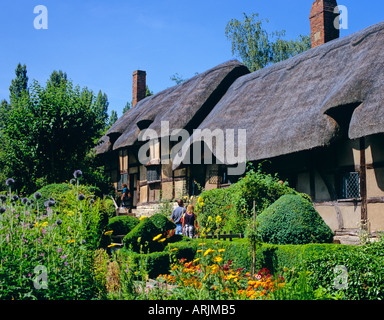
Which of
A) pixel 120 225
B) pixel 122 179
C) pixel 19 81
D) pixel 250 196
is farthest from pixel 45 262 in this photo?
pixel 19 81

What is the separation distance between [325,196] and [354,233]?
4.23ft

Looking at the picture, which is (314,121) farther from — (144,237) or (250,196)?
(144,237)

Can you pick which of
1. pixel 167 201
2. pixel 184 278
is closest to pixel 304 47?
pixel 167 201

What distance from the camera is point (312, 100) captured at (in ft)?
39.3

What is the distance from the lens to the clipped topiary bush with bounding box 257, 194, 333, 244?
26.4ft

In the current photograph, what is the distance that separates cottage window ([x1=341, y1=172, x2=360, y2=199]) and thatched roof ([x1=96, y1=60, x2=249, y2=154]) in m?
7.17

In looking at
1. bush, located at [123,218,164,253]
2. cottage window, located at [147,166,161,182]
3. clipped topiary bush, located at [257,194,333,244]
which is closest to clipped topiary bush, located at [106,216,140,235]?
bush, located at [123,218,164,253]

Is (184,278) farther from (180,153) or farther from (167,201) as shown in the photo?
(167,201)

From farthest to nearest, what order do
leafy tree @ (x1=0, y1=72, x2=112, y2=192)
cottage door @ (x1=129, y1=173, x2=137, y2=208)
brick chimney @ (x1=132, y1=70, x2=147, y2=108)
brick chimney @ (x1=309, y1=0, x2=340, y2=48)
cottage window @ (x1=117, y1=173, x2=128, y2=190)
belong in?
brick chimney @ (x1=132, y1=70, x2=147, y2=108)
cottage window @ (x1=117, y1=173, x2=128, y2=190)
cottage door @ (x1=129, y1=173, x2=137, y2=208)
leafy tree @ (x1=0, y1=72, x2=112, y2=192)
brick chimney @ (x1=309, y1=0, x2=340, y2=48)

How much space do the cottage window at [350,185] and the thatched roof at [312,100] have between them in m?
1.17

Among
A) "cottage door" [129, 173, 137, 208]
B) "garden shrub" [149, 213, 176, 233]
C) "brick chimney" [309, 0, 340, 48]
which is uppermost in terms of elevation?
"brick chimney" [309, 0, 340, 48]

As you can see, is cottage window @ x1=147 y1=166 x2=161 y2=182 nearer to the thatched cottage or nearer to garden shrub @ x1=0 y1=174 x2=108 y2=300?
the thatched cottage

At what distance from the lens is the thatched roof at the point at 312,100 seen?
10154mm
